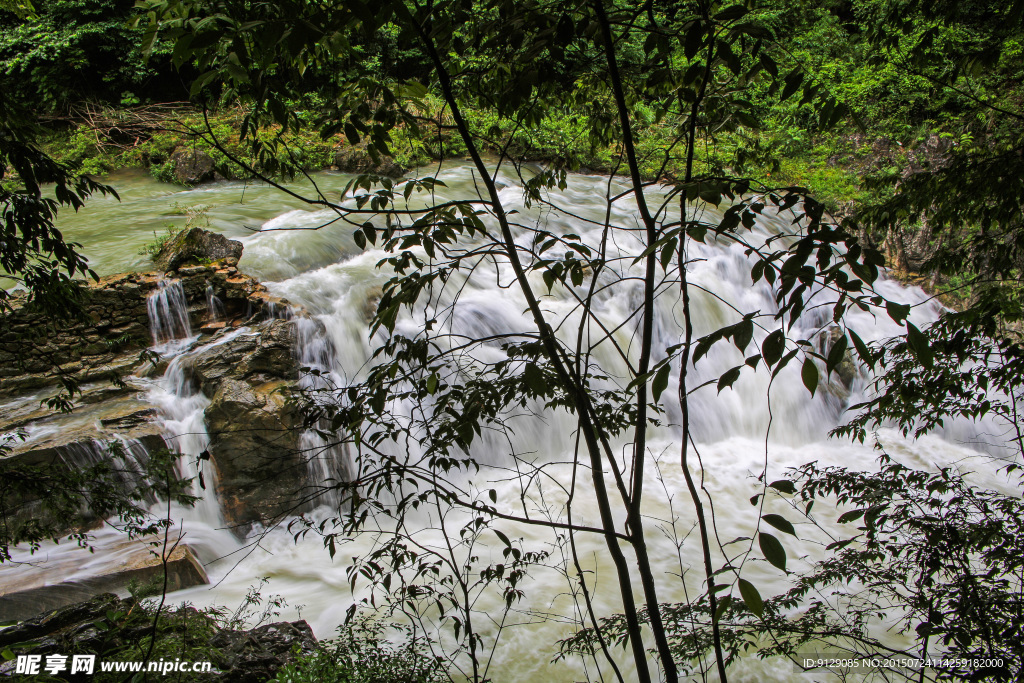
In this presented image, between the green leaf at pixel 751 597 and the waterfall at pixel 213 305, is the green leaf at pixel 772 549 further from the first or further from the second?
the waterfall at pixel 213 305

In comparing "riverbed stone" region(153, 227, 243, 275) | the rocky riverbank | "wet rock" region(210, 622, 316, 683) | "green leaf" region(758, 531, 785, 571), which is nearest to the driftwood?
"riverbed stone" region(153, 227, 243, 275)

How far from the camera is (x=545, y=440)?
645cm

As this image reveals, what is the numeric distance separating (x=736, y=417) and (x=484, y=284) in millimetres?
3649

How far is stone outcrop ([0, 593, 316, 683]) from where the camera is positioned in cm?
251

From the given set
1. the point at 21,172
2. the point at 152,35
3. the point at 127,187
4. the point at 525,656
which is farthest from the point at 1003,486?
the point at 127,187

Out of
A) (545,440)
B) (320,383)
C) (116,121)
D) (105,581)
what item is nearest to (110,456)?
(105,581)

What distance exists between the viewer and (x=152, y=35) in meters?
1.15

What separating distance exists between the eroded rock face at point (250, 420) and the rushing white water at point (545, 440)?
0.54ft

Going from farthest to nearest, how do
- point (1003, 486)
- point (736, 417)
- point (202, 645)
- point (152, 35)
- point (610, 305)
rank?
point (610, 305) < point (736, 417) < point (1003, 486) < point (202, 645) < point (152, 35)

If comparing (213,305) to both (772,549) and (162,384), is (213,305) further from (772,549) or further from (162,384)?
(772,549)

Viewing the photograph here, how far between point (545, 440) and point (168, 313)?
14.0ft

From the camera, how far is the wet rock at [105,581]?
3715 mm

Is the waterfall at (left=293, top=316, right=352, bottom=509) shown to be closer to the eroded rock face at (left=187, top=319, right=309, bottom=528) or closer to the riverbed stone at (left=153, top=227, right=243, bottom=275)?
the eroded rock face at (left=187, top=319, right=309, bottom=528)

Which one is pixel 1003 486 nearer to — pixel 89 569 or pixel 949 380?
pixel 949 380
